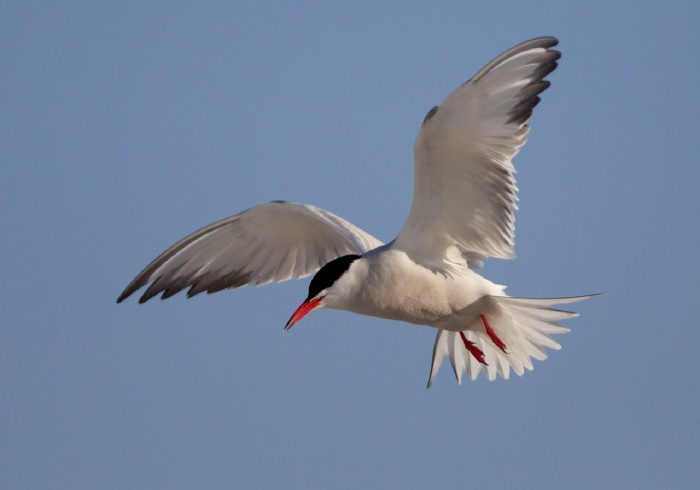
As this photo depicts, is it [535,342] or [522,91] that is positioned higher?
[522,91]

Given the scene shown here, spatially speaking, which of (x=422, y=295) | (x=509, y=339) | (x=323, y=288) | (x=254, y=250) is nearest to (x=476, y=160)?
(x=422, y=295)

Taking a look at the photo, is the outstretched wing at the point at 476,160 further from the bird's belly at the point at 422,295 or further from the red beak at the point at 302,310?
the red beak at the point at 302,310

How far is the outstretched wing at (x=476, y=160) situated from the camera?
5199mm

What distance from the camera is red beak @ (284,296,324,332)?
5488 mm

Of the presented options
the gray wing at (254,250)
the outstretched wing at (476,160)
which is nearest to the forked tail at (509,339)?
the outstretched wing at (476,160)

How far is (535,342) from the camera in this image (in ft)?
20.3

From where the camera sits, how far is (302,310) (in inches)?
219

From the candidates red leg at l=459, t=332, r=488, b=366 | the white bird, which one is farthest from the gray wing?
red leg at l=459, t=332, r=488, b=366

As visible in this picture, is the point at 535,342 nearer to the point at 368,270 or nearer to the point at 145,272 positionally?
the point at 368,270

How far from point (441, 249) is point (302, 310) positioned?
3.43 ft

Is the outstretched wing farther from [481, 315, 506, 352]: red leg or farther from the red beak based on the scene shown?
the red beak

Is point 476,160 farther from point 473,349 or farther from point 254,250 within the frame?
point 254,250

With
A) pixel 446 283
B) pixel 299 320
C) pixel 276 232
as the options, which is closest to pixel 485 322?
pixel 446 283

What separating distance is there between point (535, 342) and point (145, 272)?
9.15ft
